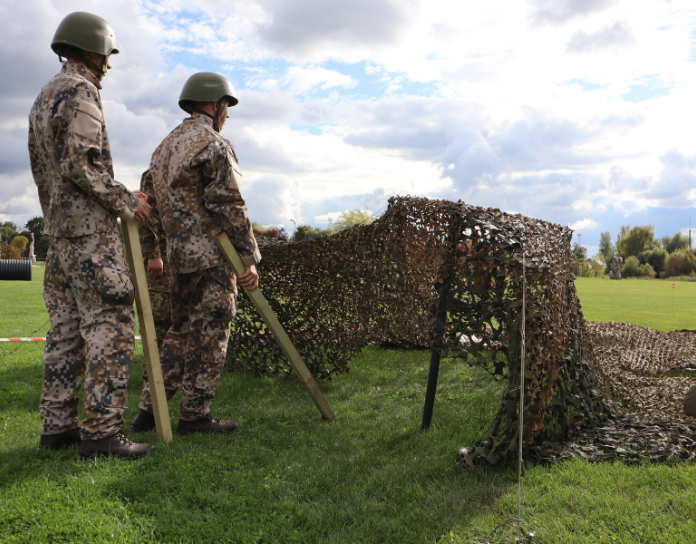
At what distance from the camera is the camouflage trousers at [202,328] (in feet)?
12.1

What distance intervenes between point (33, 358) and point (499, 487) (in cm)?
597

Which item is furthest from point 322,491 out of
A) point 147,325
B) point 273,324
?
point 147,325

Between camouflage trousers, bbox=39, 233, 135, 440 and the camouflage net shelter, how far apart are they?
214cm

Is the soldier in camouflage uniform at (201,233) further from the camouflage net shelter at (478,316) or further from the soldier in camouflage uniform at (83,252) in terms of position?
the camouflage net shelter at (478,316)

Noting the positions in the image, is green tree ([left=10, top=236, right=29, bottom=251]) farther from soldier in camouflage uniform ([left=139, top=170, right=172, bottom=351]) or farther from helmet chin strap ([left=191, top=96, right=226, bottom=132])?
helmet chin strap ([left=191, top=96, right=226, bottom=132])

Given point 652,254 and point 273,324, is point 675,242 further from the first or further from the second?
point 273,324

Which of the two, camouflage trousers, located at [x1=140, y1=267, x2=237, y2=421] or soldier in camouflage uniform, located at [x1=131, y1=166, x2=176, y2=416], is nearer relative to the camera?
camouflage trousers, located at [x1=140, y1=267, x2=237, y2=421]

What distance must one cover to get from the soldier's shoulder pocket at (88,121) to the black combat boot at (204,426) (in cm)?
213

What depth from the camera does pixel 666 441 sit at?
342 cm

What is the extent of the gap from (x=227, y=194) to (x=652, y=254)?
263 ft

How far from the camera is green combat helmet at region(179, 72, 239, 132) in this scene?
3889mm

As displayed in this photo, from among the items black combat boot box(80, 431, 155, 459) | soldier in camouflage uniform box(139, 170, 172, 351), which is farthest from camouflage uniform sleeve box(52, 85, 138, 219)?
black combat boot box(80, 431, 155, 459)

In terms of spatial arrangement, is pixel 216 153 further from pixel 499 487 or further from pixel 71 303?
pixel 499 487

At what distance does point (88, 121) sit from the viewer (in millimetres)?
3115
